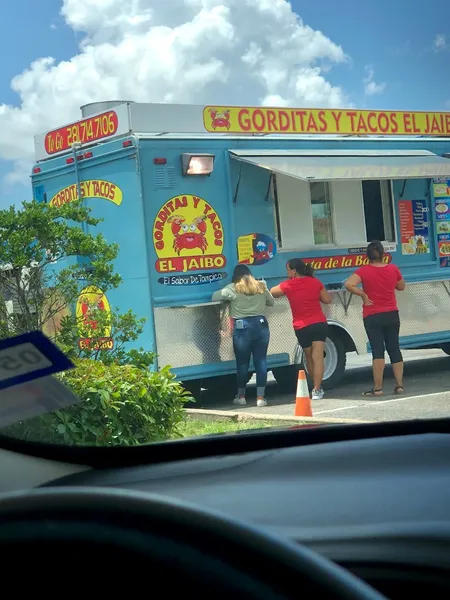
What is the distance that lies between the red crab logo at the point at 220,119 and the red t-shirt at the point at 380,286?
6.68 feet

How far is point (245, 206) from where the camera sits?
9109mm

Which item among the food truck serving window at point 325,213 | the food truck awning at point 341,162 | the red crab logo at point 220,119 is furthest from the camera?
the food truck serving window at point 325,213

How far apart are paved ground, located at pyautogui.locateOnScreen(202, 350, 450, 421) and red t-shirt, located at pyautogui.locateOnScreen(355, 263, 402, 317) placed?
530 mm

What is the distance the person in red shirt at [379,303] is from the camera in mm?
7246

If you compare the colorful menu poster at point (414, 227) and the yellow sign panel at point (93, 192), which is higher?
the yellow sign panel at point (93, 192)

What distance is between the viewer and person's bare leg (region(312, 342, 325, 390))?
8.38m

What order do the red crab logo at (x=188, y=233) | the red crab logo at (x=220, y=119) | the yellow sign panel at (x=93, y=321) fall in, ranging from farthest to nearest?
the red crab logo at (x=220, y=119) → the red crab logo at (x=188, y=233) → the yellow sign panel at (x=93, y=321)

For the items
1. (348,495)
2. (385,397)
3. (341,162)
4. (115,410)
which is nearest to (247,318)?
(341,162)

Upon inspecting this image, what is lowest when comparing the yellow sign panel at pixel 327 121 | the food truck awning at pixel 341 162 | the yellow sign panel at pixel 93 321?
the yellow sign panel at pixel 93 321

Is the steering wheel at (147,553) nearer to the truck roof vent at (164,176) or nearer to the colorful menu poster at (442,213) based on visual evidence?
the colorful menu poster at (442,213)

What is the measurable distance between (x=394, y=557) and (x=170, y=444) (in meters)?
0.93

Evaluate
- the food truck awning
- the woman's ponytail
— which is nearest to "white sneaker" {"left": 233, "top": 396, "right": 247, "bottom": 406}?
the woman's ponytail

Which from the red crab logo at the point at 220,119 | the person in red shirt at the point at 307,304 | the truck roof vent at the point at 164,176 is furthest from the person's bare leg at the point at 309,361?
the red crab logo at the point at 220,119

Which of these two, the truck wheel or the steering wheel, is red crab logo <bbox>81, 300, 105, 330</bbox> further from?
the steering wheel
